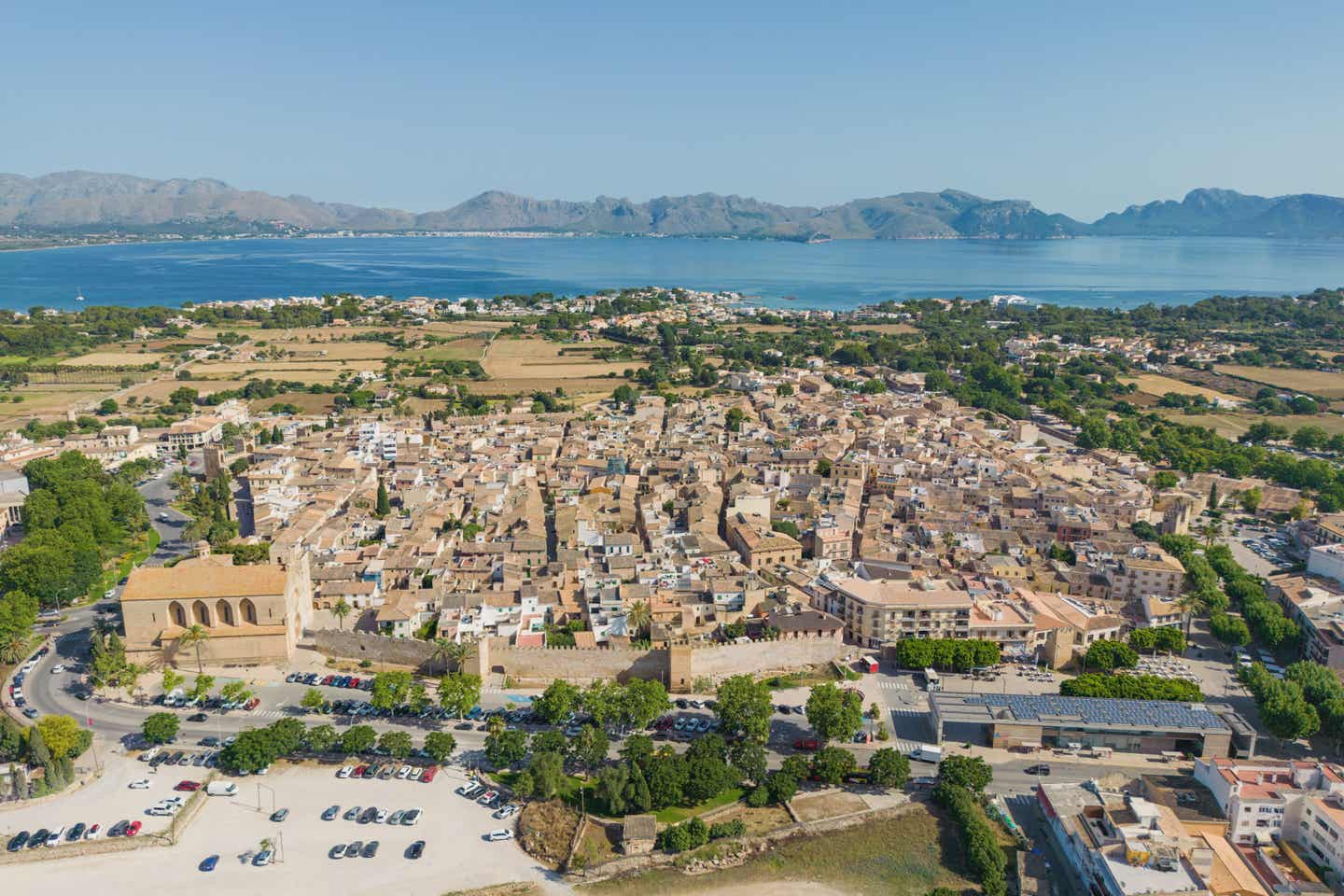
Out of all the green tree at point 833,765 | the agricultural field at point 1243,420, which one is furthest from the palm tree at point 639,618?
the agricultural field at point 1243,420

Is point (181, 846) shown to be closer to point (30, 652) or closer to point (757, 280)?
point (30, 652)

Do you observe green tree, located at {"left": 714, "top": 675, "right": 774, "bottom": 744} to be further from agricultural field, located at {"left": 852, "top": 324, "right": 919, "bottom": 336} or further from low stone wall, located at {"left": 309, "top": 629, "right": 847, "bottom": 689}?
agricultural field, located at {"left": 852, "top": 324, "right": 919, "bottom": 336}

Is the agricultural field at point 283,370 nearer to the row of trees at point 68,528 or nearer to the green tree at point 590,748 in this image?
the row of trees at point 68,528

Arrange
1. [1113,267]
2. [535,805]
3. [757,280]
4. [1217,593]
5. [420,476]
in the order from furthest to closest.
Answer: [1113,267], [757,280], [420,476], [1217,593], [535,805]

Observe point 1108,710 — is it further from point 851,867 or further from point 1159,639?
point 851,867

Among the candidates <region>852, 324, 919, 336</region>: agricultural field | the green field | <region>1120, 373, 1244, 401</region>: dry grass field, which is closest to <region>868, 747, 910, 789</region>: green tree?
the green field

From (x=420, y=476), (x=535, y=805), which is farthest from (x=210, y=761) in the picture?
(x=420, y=476)

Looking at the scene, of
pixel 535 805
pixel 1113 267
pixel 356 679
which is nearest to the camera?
pixel 535 805

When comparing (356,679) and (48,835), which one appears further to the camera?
(356,679)
